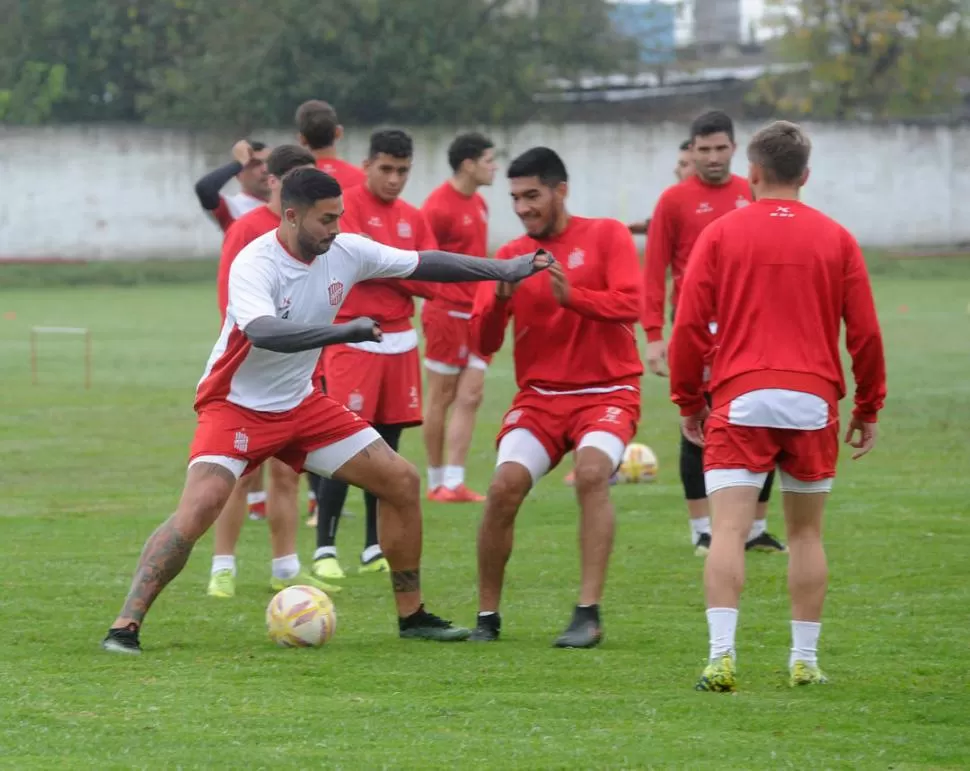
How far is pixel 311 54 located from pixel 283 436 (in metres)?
41.2

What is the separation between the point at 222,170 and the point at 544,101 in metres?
39.8

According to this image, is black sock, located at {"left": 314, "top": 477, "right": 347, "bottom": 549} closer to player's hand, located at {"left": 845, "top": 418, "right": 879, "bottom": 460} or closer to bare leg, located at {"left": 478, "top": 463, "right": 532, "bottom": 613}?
bare leg, located at {"left": 478, "top": 463, "right": 532, "bottom": 613}

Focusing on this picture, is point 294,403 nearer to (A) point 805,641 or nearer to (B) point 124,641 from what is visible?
(B) point 124,641

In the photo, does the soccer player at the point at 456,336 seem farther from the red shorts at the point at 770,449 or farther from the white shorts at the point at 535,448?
the red shorts at the point at 770,449

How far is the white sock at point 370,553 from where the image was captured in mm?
10336

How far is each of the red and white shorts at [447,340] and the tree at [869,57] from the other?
132 ft

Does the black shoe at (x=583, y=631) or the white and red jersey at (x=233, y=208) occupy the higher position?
the white and red jersey at (x=233, y=208)

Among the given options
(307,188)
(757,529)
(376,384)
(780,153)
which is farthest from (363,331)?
(757,529)

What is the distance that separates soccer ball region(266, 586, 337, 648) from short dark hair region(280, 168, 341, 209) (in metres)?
1.74

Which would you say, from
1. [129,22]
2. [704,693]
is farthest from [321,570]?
[129,22]

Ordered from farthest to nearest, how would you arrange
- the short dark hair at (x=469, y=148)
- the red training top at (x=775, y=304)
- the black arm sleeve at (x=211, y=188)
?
Result: the short dark hair at (x=469, y=148)
the black arm sleeve at (x=211, y=188)
the red training top at (x=775, y=304)

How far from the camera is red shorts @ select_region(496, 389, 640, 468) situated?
26.5 ft

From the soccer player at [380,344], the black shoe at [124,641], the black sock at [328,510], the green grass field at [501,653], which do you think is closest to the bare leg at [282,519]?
the green grass field at [501,653]

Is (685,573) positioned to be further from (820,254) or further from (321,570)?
(820,254)
